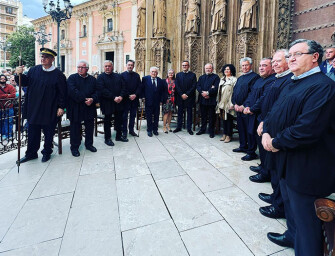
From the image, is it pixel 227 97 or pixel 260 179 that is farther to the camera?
pixel 227 97

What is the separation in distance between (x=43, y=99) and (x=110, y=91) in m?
1.43

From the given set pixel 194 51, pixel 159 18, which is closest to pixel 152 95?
pixel 194 51

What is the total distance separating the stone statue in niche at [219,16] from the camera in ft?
19.1

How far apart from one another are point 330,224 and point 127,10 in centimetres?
2935

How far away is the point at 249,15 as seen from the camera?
5219 millimetres

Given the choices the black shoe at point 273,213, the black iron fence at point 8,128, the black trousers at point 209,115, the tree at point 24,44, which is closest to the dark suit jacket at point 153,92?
the black trousers at point 209,115

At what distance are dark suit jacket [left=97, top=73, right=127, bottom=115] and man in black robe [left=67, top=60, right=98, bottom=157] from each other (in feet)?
1.03

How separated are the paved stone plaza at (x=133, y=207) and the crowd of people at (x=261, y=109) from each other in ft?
A: 0.99

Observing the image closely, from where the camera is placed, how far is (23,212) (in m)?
2.38

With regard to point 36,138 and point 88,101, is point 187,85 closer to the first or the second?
point 88,101

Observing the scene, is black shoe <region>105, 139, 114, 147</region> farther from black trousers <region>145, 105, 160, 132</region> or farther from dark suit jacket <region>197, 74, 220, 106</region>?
dark suit jacket <region>197, 74, 220, 106</region>

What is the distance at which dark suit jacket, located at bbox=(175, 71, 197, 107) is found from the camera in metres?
5.74

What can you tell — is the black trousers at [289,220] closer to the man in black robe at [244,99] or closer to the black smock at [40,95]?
the man in black robe at [244,99]

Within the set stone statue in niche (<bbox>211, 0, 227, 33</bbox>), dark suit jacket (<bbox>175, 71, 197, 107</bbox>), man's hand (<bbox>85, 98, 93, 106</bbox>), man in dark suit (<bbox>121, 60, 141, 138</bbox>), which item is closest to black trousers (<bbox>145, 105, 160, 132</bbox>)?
man in dark suit (<bbox>121, 60, 141, 138</bbox>)
